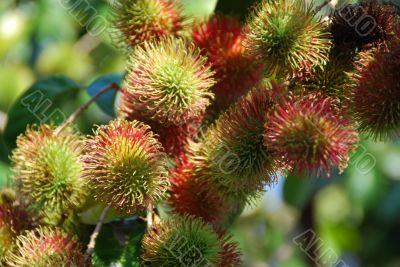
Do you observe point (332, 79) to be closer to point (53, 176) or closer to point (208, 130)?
point (208, 130)

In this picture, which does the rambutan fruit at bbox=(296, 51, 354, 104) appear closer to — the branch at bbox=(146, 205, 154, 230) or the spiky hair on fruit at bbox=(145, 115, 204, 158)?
the spiky hair on fruit at bbox=(145, 115, 204, 158)

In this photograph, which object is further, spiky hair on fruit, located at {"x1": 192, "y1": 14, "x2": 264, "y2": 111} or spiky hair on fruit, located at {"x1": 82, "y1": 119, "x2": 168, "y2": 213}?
spiky hair on fruit, located at {"x1": 192, "y1": 14, "x2": 264, "y2": 111}

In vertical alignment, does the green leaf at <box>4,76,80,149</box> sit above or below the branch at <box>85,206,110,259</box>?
above

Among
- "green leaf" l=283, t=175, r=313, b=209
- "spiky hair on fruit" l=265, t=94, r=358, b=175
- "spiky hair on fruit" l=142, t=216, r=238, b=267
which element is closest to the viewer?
"spiky hair on fruit" l=265, t=94, r=358, b=175

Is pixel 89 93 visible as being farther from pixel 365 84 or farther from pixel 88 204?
pixel 365 84

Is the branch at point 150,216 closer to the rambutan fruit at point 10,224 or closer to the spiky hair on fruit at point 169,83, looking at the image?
the spiky hair on fruit at point 169,83

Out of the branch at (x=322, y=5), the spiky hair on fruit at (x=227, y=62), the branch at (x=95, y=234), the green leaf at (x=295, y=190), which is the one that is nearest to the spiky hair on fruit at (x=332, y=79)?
the branch at (x=322, y=5)

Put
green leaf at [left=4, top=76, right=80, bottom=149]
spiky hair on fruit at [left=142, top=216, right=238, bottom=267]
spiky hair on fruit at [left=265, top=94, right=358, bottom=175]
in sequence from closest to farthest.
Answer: spiky hair on fruit at [left=265, top=94, right=358, bottom=175], spiky hair on fruit at [left=142, top=216, right=238, bottom=267], green leaf at [left=4, top=76, right=80, bottom=149]

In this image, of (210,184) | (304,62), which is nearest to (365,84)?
(304,62)

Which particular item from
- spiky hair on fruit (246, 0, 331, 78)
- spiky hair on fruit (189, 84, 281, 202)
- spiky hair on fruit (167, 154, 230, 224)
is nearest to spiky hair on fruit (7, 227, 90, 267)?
spiky hair on fruit (167, 154, 230, 224)
